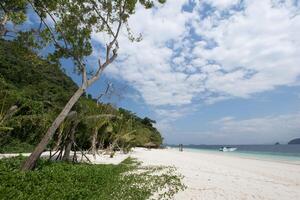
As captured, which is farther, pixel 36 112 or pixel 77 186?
pixel 36 112

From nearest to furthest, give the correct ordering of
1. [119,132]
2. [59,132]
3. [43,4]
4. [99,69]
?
[43,4] < [99,69] < [59,132] < [119,132]

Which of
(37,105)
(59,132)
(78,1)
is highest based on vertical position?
(78,1)

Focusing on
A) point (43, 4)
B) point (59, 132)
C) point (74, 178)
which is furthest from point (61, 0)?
point (59, 132)

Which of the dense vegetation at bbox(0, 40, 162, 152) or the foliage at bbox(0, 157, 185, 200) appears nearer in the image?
the foliage at bbox(0, 157, 185, 200)

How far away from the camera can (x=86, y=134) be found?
32000 mm

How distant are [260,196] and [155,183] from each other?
3680 millimetres

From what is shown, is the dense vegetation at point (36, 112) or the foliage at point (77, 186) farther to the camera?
the dense vegetation at point (36, 112)

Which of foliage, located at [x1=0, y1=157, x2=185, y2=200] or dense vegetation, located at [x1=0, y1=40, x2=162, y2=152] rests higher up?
dense vegetation, located at [x1=0, y1=40, x2=162, y2=152]

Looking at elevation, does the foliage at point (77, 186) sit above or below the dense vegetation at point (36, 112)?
below

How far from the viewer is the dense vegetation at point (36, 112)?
58.5 ft

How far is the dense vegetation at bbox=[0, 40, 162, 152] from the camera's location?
1783 cm

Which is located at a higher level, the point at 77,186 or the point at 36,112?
the point at 36,112

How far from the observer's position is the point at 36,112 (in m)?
27.5

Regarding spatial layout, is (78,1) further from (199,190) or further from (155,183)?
(199,190)
